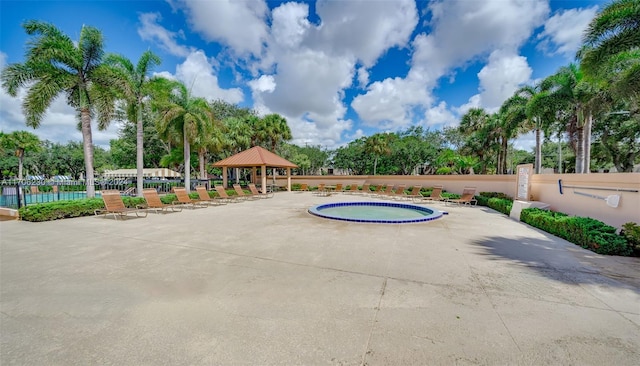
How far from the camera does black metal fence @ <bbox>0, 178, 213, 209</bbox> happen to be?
380 inches

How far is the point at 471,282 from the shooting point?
388cm

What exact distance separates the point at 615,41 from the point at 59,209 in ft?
61.2

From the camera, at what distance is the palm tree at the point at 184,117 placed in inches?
578

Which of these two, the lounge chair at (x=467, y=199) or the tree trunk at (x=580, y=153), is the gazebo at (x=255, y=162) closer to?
the lounge chair at (x=467, y=199)

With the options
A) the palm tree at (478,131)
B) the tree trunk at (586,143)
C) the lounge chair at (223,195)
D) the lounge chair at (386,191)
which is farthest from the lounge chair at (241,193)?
the palm tree at (478,131)

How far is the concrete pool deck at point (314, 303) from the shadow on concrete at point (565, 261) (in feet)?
0.14

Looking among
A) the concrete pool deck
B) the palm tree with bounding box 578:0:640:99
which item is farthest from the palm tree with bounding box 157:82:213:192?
the palm tree with bounding box 578:0:640:99

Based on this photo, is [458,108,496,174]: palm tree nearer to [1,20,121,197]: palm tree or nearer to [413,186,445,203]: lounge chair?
[413,186,445,203]: lounge chair

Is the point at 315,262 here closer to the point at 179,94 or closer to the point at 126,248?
the point at 126,248

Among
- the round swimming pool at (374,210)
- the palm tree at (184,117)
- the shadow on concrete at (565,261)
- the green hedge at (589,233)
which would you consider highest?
the palm tree at (184,117)

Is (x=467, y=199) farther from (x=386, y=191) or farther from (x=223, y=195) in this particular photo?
(x=223, y=195)

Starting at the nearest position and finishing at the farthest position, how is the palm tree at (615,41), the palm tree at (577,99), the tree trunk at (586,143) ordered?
the palm tree at (615,41)
the palm tree at (577,99)
the tree trunk at (586,143)

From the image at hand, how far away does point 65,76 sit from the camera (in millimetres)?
10156

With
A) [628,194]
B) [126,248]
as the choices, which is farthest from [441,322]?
[628,194]
